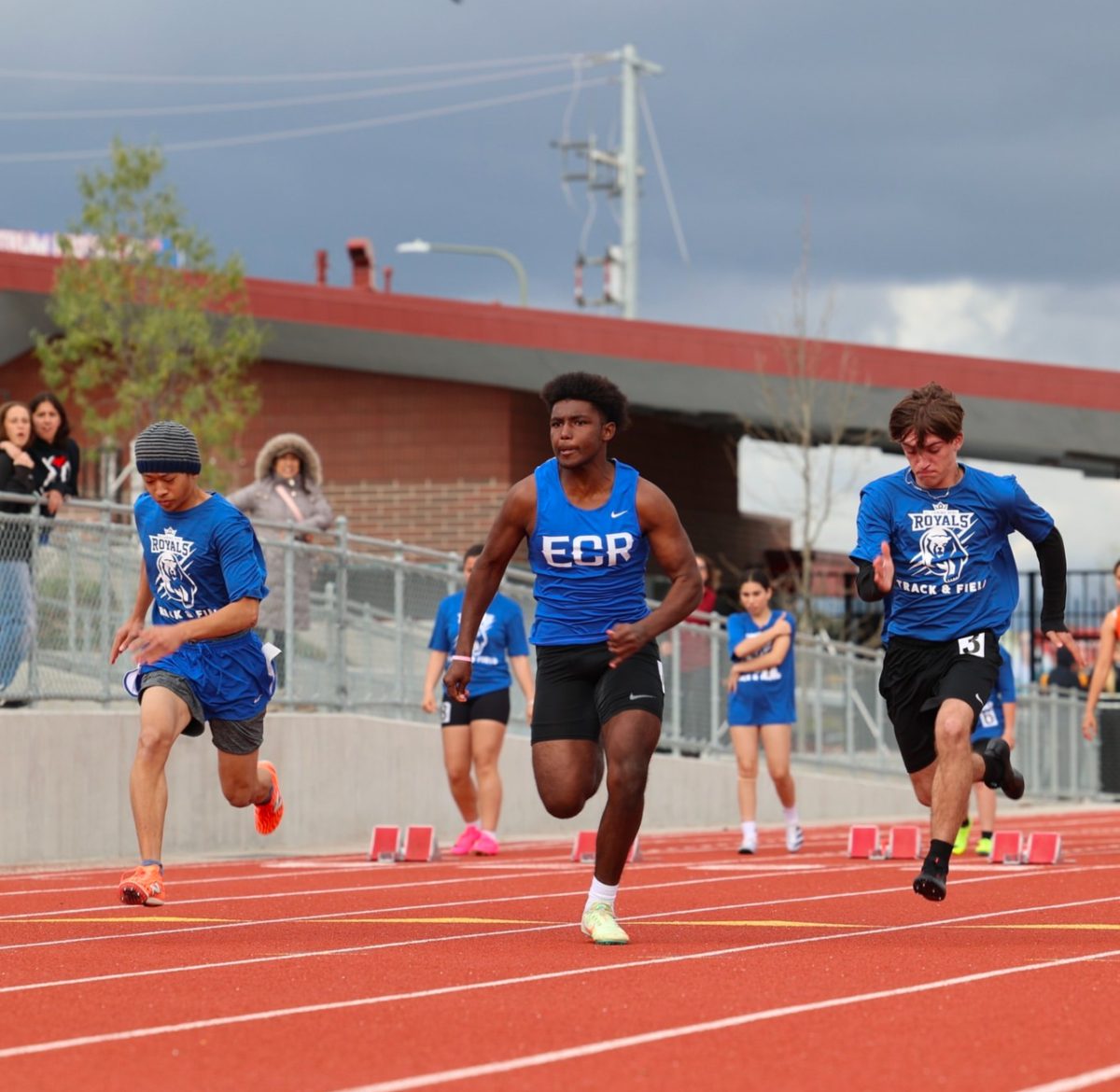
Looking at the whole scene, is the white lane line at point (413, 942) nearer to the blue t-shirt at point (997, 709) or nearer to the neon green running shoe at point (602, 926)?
the neon green running shoe at point (602, 926)

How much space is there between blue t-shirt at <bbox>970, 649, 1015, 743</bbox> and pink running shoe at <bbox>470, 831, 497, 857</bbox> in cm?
333

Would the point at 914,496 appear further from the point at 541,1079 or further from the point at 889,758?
the point at 889,758

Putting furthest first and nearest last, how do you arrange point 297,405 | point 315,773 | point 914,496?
point 297,405 → point 315,773 → point 914,496

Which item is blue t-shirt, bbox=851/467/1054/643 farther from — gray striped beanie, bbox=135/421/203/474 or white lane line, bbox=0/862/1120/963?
gray striped beanie, bbox=135/421/203/474

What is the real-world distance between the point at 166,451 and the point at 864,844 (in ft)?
23.7

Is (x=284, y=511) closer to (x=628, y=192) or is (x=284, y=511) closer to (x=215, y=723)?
(x=215, y=723)

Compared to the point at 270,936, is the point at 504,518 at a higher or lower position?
higher

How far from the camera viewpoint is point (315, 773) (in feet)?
59.1

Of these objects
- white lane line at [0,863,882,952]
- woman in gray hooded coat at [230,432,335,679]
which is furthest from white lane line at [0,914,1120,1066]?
woman in gray hooded coat at [230,432,335,679]

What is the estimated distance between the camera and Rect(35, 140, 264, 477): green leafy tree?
2728 centimetres

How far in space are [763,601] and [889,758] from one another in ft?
35.6

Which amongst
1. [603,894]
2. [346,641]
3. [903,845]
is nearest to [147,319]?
[346,641]

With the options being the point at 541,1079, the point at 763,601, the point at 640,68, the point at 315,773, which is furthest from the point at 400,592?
the point at 640,68

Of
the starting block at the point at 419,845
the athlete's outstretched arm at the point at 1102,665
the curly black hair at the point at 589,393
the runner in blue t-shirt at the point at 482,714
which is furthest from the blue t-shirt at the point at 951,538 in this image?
the runner in blue t-shirt at the point at 482,714
